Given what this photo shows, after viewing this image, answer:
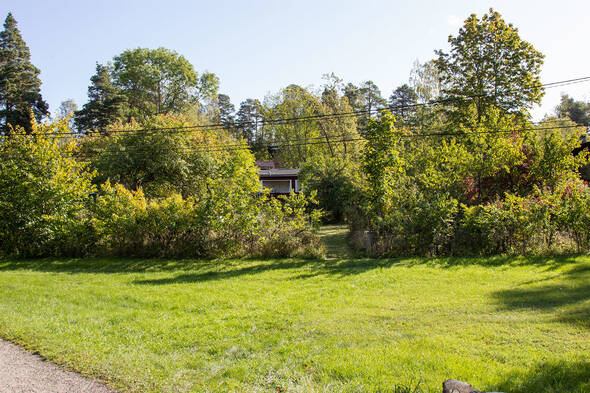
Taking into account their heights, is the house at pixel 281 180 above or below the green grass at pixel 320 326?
above

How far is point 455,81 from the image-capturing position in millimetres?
25172

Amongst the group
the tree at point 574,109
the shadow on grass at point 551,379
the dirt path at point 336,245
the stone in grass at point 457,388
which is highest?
the tree at point 574,109

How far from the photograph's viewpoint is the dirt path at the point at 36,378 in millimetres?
3842

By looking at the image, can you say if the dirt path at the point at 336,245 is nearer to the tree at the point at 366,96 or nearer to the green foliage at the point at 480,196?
the green foliage at the point at 480,196

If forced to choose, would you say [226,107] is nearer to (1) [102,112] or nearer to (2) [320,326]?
(1) [102,112]

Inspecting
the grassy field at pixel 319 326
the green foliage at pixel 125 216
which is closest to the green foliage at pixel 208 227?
the green foliage at pixel 125 216

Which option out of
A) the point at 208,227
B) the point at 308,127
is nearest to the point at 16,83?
the point at 308,127

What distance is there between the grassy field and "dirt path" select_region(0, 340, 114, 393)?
16 cm

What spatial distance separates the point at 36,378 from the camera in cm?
409

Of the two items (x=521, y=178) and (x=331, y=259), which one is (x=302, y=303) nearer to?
(x=331, y=259)

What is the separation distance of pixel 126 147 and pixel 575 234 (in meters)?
21.9

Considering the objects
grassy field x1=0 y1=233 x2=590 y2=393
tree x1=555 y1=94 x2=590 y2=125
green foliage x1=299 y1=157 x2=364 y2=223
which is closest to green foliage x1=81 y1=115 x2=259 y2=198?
green foliage x1=299 y1=157 x2=364 y2=223

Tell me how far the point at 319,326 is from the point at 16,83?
44831mm

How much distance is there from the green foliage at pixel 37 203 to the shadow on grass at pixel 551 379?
44.6ft
